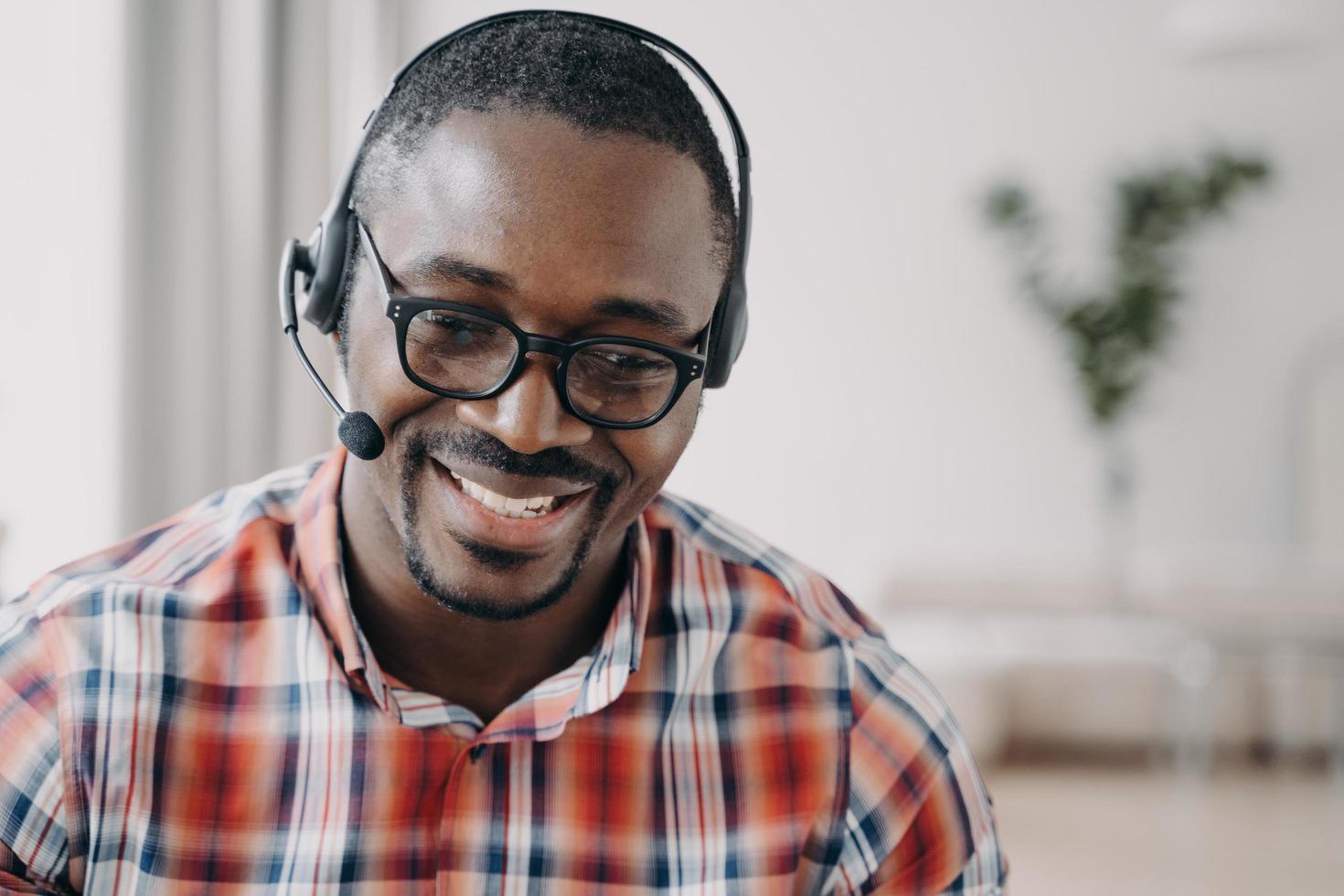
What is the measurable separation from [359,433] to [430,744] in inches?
8.9

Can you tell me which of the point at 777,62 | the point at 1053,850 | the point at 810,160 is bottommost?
the point at 1053,850

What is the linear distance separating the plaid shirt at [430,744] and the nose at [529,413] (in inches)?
7.5

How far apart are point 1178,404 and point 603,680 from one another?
14.6ft

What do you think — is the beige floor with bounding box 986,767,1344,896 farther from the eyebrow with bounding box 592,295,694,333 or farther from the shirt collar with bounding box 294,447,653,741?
the eyebrow with bounding box 592,295,694,333

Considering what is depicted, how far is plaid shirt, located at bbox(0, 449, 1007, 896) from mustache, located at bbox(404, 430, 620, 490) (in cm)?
13

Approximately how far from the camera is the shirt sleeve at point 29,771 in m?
0.79

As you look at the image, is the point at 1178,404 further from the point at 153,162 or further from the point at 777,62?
the point at 153,162

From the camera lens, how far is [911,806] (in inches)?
38.1

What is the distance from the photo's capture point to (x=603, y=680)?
94 centimetres

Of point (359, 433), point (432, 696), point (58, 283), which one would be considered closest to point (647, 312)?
point (359, 433)

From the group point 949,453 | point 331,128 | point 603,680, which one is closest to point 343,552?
point 603,680

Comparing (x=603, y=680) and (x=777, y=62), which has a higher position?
(x=777, y=62)

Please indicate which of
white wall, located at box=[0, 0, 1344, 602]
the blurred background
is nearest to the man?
the blurred background

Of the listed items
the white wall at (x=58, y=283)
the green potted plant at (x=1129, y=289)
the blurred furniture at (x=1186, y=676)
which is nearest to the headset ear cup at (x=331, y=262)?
the white wall at (x=58, y=283)
